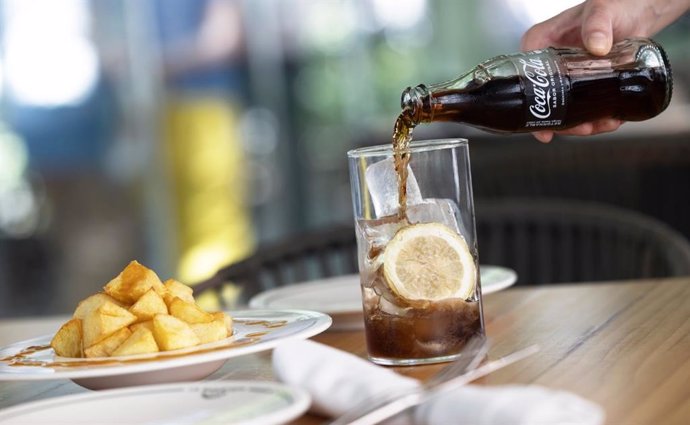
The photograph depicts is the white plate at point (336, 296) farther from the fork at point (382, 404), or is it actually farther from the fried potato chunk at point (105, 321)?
the fork at point (382, 404)

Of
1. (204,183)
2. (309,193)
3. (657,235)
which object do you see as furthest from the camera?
(309,193)

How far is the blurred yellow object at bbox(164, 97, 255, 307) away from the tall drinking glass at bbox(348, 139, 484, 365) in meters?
4.99

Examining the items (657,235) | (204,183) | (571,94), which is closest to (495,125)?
(571,94)

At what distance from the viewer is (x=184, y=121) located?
6117mm

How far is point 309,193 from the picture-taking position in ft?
23.2

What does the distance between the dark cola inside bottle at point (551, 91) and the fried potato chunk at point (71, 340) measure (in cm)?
39

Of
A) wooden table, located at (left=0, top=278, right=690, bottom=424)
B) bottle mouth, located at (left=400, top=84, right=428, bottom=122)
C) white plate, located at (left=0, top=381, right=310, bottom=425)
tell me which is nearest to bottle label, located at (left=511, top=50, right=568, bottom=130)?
bottle mouth, located at (left=400, top=84, right=428, bottom=122)

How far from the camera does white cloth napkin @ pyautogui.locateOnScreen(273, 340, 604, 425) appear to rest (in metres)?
0.70

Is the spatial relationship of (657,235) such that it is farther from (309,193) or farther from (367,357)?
(309,193)

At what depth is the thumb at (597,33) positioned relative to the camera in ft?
4.14

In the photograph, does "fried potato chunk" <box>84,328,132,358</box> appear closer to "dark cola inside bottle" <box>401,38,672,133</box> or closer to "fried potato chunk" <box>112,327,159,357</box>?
"fried potato chunk" <box>112,327,159,357</box>

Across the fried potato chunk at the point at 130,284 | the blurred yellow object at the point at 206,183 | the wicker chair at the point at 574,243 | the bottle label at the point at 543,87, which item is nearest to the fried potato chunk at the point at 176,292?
the fried potato chunk at the point at 130,284

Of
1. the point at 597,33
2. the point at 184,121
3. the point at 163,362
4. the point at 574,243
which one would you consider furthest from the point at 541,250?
the point at 184,121

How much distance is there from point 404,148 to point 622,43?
0.38 meters
